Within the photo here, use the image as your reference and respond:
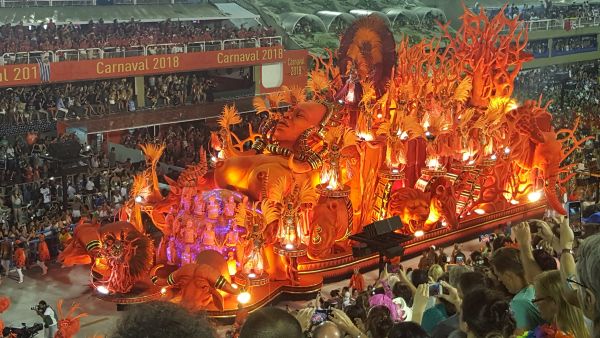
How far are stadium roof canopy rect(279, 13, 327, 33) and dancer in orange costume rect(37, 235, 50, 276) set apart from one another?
57.0 feet

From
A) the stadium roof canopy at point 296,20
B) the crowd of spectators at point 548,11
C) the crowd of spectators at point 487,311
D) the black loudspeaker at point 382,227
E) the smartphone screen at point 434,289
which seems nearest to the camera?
the crowd of spectators at point 487,311

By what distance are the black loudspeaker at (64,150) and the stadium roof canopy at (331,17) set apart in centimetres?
1670

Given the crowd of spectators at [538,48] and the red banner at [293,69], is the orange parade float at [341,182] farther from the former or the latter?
the crowd of spectators at [538,48]

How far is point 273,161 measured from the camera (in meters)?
13.1

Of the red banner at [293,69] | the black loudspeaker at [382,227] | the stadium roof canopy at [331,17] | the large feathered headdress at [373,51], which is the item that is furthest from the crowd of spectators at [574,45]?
the black loudspeaker at [382,227]

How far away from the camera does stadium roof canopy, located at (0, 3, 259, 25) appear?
22.2 m

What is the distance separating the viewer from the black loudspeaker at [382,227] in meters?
11.4

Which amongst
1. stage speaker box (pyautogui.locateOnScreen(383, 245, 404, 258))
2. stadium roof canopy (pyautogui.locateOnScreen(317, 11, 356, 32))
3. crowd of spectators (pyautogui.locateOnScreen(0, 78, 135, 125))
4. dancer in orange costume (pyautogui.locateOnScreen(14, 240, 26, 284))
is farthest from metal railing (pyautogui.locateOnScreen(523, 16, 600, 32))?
dancer in orange costume (pyautogui.locateOnScreen(14, 240, 26, 284))

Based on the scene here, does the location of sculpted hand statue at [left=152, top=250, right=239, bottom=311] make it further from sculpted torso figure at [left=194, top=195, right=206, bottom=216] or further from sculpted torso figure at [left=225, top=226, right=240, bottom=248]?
sculpted torso figure at [left=194, top=195, right=206, bottom=216]

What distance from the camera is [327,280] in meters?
13.3

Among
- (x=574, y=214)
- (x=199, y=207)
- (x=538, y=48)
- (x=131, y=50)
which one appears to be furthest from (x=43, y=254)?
(x=538, y=48)

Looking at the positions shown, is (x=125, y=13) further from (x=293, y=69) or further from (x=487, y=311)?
(x=487, y=311)

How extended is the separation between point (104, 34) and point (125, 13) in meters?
2.40

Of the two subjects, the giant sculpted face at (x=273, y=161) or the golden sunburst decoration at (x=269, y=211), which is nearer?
the golden sunburst decoration at (x=269, y=211)
